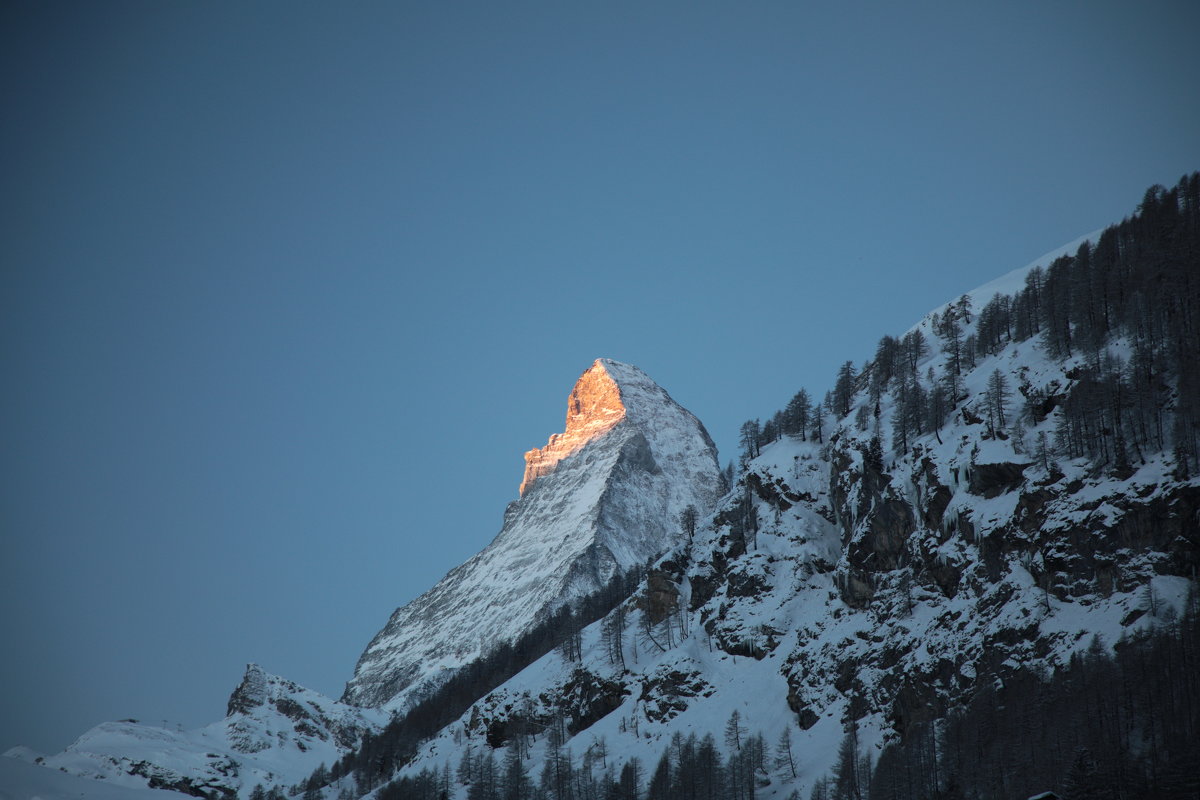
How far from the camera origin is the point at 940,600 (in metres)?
120

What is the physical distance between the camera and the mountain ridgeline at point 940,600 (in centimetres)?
9325

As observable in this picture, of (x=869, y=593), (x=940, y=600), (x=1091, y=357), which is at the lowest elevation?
(x=940, y=600)

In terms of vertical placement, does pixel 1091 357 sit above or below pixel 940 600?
above

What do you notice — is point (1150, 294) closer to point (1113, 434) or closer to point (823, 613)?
point (1113, 434)

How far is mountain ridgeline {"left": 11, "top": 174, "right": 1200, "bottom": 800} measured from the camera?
93.2 m

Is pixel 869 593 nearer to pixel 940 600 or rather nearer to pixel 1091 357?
pixel 940 600

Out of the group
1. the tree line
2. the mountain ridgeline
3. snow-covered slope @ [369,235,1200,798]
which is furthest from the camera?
the tree line

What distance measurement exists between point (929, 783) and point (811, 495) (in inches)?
2498

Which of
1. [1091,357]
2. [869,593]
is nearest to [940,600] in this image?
[869,593]

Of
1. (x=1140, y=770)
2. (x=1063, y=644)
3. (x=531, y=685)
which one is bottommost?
(x=1140, y=770)

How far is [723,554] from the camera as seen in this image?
524ft

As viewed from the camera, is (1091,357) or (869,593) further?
(869,593)

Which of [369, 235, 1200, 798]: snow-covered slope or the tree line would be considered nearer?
[369, 235, 1200, 798]: snow-covered slope

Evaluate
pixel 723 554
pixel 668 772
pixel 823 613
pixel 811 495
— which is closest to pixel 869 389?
pixel 811 495
